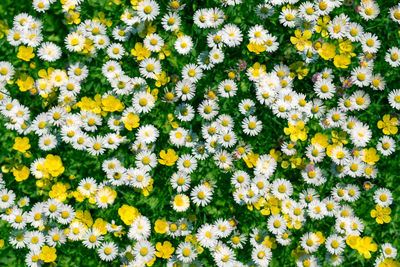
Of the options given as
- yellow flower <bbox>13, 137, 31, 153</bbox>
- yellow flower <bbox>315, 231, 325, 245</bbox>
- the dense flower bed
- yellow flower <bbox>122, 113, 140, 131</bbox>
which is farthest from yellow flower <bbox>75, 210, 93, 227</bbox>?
yellow flower <bbox>315, 231, 325, 245</bbox>

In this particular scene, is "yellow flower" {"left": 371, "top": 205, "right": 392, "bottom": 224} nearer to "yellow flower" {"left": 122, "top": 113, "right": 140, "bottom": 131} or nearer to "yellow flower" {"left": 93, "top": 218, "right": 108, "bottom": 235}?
"yellow flower" {"left": 122, "top": 113, "right": 140, "bottom": 131}

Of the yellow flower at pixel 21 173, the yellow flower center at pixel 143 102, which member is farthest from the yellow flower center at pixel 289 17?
the yellow flower at pixel 21 173

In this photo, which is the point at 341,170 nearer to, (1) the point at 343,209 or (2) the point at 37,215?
(1) the point at 343,209

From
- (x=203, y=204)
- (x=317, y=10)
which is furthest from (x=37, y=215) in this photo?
(x=317, y=10)

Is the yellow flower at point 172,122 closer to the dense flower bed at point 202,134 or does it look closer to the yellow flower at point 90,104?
the dense flower bed at point 202,134

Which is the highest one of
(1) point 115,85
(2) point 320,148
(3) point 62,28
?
(3) point 62,28
